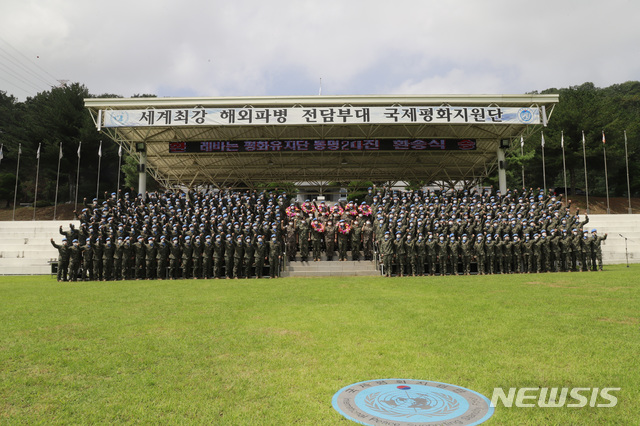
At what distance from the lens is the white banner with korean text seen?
17203 mm

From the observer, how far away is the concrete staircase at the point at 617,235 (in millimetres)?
16625

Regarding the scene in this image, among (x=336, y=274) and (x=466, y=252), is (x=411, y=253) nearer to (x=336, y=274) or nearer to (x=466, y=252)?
(x=466, y=252)

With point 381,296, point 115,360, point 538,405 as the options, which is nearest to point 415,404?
point 538,405

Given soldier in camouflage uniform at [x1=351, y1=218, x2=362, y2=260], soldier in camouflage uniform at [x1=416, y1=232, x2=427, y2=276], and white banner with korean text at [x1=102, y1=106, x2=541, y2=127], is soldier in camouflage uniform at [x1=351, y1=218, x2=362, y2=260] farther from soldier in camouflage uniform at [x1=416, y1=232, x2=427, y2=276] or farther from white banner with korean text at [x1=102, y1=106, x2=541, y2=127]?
white banner with korean text at [x1=102, y1=106, x2=541, y2=127]

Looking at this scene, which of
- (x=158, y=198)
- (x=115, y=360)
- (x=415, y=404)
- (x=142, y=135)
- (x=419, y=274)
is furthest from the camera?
(x=142, y=135)

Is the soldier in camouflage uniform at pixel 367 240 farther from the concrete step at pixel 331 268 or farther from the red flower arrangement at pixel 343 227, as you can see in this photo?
the red flower arrangement at pixel 343 227

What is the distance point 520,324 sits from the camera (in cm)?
541

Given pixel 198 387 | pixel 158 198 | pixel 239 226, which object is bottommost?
pixel 198 387

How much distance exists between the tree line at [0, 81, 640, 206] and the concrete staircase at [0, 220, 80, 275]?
16634 millimetres

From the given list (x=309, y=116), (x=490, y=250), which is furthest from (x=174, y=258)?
(x=490, y=250)

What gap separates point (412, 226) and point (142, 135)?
46.4ft

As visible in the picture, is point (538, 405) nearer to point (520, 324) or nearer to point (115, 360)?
point (520, 324)

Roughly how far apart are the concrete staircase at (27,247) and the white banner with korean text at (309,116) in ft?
18.7

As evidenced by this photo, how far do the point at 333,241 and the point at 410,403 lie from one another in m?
11.9
